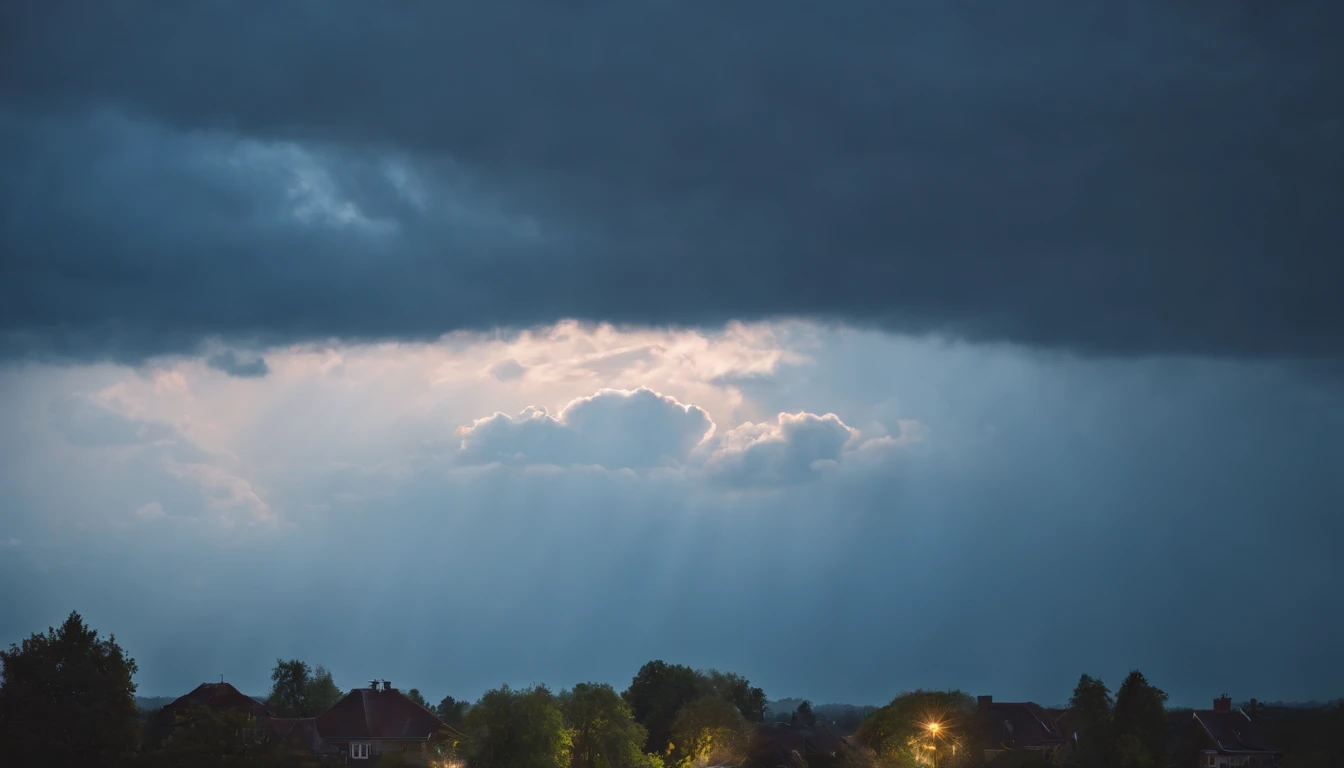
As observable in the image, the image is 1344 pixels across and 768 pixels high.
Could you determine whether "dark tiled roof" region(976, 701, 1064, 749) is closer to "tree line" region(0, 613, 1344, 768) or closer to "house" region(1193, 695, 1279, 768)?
"tree line" region(0, 613, 1344, 768)

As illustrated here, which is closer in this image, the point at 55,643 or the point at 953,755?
the point at 55,643

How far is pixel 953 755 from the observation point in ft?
401

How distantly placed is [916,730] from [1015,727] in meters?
33.5

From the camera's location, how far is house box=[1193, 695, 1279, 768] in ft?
478

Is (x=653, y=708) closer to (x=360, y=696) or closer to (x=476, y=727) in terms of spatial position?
(x=360, y=696)

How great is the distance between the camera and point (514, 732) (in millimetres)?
107938

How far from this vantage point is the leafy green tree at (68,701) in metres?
81.2

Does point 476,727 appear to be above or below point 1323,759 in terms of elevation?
above

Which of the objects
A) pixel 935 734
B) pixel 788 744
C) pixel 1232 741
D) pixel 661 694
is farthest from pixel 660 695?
pixel 1232 741

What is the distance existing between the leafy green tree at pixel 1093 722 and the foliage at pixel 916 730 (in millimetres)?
18297

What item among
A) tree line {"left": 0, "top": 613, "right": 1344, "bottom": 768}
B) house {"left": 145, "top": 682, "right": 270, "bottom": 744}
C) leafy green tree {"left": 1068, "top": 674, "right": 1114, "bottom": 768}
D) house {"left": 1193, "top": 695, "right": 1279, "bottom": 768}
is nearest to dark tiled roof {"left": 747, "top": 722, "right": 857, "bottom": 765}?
tree line {"left": 0, "top": 613, "right": 1344, "bottom": 768}

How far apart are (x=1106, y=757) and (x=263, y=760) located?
60.1 metres

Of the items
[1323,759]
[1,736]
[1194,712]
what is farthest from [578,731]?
[1194,712]

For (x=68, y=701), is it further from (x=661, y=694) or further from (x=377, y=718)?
(x=661, y=694)
